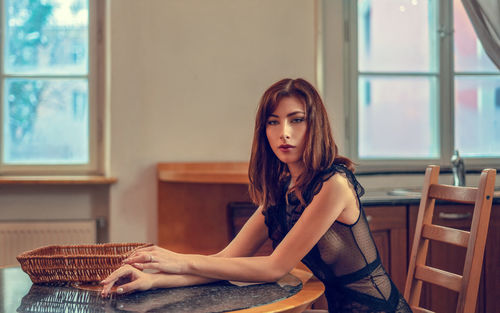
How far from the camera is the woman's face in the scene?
1382 millimetres

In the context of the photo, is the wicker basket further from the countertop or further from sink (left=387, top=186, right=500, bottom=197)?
sink (left=387, top=186, right=500, bottom=197)

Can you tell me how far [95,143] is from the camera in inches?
131

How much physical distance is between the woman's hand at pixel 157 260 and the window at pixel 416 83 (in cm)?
223

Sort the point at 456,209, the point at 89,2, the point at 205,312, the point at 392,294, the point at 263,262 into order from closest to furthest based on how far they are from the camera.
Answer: the point at 205,312 < the point at 263,262 < the point at 392,294 < the point at 456,209 < the point at 89,2

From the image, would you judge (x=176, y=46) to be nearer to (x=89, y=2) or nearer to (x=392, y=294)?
(x=89, y=2)

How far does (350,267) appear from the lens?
1.42m

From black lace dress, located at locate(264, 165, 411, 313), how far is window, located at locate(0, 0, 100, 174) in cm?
218

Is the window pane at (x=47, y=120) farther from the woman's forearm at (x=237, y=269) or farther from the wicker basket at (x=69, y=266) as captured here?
the woman's forearm at (x=237, y=269)

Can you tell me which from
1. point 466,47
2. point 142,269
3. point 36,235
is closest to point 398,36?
point 466,47

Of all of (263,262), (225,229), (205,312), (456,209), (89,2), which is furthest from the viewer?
(89,2)

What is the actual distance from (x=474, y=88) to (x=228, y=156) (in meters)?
1.55

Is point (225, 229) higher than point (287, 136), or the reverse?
point (287, 136)

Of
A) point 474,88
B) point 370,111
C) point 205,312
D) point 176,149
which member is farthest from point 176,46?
point 205,312

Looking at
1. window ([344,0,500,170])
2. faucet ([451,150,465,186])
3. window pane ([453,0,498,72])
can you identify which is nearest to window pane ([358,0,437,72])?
window ([344,0,500,170])
